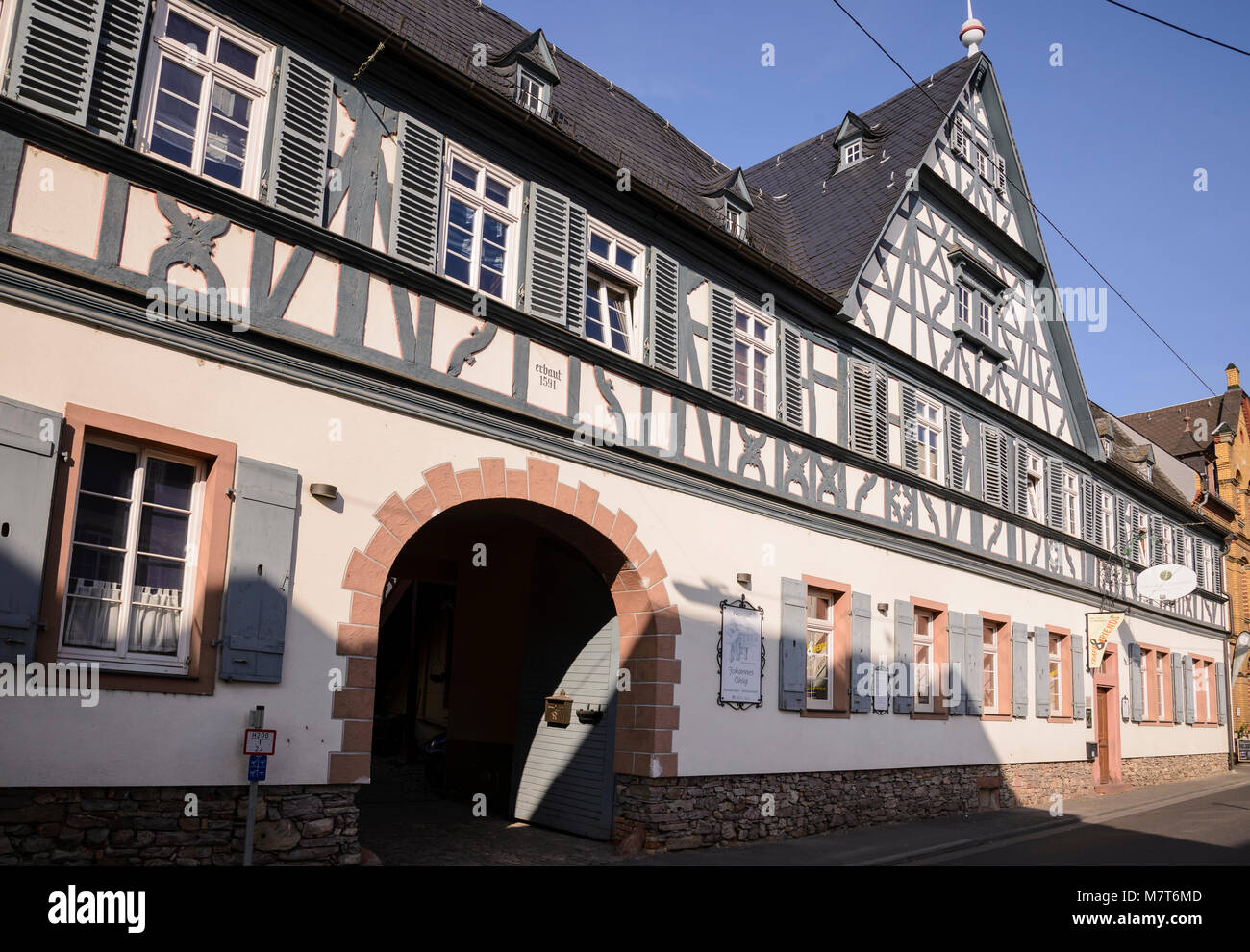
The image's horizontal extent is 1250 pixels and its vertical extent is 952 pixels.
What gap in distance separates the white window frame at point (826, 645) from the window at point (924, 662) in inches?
73.4

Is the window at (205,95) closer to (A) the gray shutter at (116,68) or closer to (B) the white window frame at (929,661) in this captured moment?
(A) the gray shutter at (116,68)

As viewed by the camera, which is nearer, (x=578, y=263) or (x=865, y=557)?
(x=578, y=263)

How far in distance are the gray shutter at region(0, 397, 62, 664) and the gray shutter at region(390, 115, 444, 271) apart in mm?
3245

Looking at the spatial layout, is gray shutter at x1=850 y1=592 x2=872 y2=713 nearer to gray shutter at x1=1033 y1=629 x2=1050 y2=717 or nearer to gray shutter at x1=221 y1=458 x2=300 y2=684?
gray shutter at x1=1033 y1=629 x2=1050 y2=717

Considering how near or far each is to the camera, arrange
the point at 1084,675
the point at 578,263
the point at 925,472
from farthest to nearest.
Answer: the point at 1084,675 < the point at 925,472 < the point at 578,263

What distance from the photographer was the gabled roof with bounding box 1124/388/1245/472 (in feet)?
109

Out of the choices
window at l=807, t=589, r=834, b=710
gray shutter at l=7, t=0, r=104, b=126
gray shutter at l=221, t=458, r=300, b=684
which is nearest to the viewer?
gray shutter at l=7, t=0, r=104, b=126

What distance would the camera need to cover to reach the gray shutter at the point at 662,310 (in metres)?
10.9

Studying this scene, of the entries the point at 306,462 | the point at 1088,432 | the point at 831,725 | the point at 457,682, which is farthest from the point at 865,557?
the point at 1088,432

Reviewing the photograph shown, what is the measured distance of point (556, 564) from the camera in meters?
11.7

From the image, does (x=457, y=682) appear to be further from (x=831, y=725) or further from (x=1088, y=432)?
(x=1088, y=432)

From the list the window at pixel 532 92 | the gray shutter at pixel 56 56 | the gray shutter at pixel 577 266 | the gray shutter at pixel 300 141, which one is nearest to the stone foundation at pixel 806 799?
the gray shutter at pixel 577 266

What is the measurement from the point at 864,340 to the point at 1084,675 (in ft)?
30.0

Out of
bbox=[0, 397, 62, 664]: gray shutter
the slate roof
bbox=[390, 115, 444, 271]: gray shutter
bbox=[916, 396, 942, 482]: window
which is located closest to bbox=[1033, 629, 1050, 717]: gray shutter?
bbox=[916, 396, 942, 482]: window
